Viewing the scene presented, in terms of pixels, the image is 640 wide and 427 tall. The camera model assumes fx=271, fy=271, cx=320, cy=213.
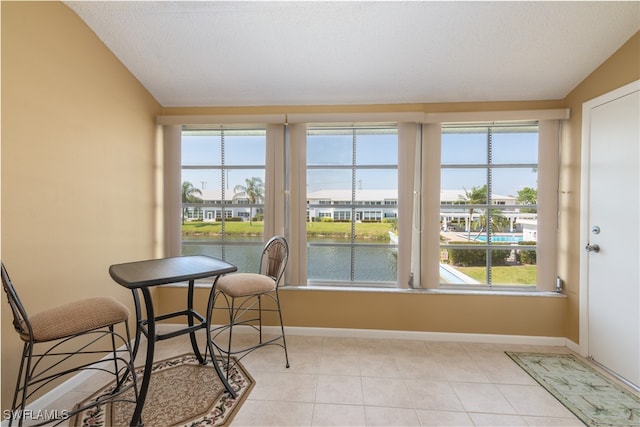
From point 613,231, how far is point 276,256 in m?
2.73

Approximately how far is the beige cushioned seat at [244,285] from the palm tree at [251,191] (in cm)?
87

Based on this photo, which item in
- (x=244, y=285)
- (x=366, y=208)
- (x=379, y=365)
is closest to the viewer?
(x=244, y=285)

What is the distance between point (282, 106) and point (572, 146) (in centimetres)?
277

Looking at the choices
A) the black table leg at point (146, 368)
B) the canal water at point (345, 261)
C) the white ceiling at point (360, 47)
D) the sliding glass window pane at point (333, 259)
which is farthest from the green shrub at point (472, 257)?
the black table leg at point (146, 368)

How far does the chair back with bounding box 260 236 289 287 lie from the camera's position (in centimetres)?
242

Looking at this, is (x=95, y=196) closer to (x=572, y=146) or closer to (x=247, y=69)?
(x=247, y=69)

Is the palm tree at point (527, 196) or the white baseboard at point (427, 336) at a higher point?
the palm tree at point (527, 196)

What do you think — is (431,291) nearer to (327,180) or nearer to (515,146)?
(327,180)

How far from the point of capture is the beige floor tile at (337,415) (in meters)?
1.60

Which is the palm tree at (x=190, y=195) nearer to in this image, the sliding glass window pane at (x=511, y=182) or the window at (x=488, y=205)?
the window at (x=488, y=205)

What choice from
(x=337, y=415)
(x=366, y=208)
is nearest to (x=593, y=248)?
(x=366, y=208)

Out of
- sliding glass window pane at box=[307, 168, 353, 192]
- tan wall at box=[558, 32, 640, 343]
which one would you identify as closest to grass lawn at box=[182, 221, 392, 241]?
sliding glass window pane at box=[307, 168, 353, 192]

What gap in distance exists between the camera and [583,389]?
6.33 ft

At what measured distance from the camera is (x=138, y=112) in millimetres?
2570
